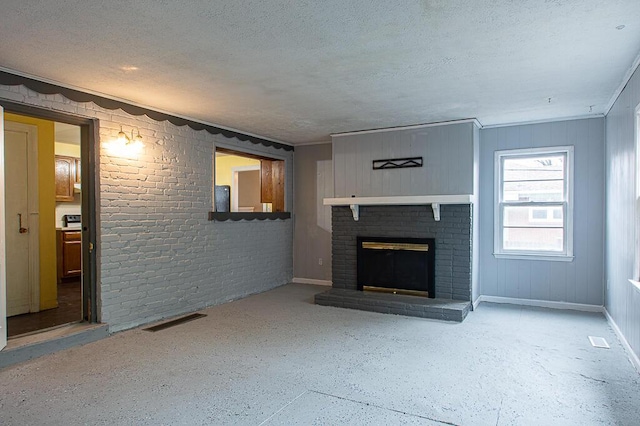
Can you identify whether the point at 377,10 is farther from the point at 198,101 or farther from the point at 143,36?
the point at 198,101

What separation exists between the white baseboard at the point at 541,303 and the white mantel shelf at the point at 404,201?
1397mm

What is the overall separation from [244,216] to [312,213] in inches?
54.0

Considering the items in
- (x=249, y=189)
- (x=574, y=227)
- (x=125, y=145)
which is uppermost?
(x=125, y=145)

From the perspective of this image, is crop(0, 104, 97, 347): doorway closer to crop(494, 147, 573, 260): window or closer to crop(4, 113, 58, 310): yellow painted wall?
crop(4, 113, 58, 310): yellow painted wall

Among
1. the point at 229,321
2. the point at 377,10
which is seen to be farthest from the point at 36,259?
the point at 377,10

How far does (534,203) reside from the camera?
5.41 metres

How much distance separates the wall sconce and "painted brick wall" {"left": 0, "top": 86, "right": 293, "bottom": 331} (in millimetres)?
66

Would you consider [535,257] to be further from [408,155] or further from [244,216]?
[244,216]

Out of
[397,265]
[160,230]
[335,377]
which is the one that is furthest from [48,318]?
[397,265]

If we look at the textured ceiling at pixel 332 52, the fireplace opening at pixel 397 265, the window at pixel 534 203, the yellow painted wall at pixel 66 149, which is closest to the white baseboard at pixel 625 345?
the window at pixel 534 203

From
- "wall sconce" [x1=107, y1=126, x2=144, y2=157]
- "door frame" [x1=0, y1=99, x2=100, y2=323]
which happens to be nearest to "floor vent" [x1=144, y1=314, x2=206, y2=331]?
"door frame" [x1=0, y1=99, x2=100, y2=323]

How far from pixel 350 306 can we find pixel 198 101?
3073mm

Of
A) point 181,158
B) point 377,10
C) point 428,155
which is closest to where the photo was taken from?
point 377,10

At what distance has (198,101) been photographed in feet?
14.3
